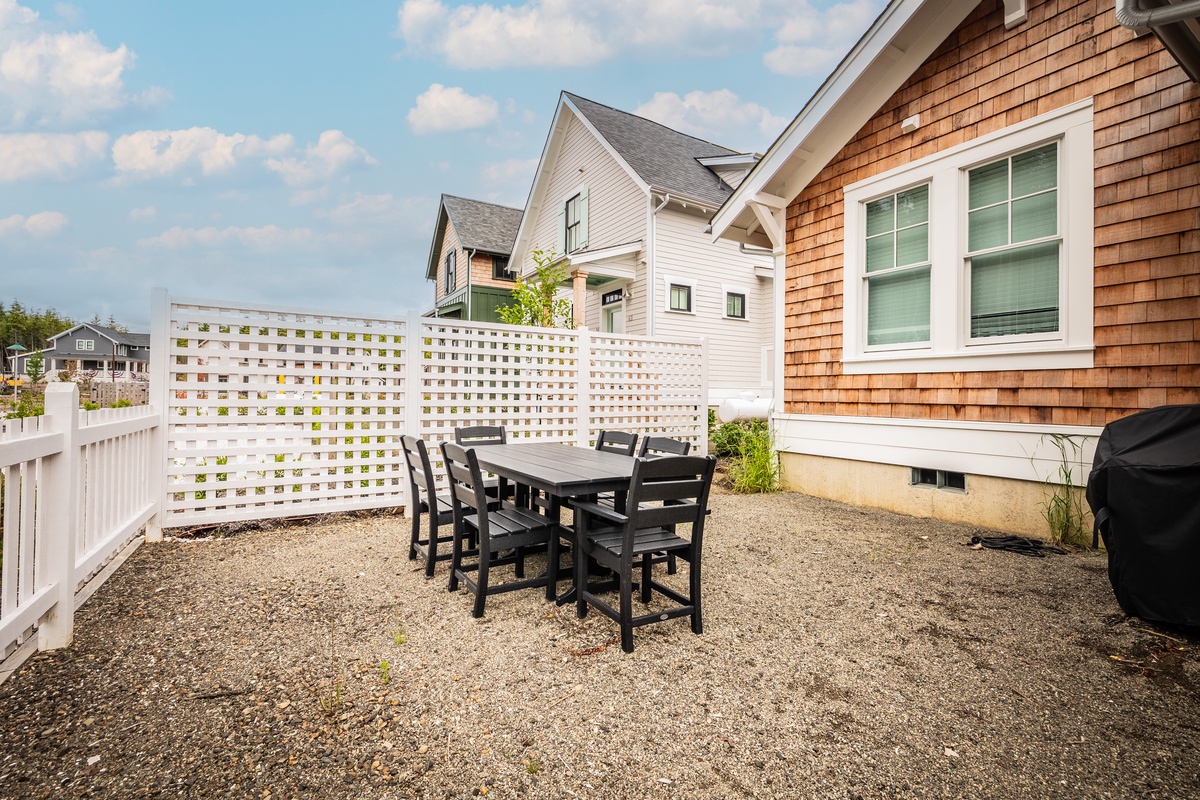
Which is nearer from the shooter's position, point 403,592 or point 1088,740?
point 1088,740

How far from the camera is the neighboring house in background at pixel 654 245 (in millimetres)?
12070

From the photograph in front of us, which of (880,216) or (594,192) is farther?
(594,192)

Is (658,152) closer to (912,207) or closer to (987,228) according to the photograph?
(912,207)

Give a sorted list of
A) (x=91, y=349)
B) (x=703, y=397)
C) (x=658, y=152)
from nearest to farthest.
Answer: (x=703, y=397) < (x=658, y=152) < (x=91, y=349)

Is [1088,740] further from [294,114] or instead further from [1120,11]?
[294,114]

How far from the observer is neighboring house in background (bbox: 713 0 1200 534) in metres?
4.02

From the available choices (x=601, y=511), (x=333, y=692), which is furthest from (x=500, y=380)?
(x=333, y=692)

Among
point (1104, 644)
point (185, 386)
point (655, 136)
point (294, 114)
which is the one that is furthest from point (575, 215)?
point (294, 114)

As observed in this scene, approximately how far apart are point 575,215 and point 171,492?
1196 cm

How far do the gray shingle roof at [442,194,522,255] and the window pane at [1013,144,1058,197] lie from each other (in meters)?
16.3

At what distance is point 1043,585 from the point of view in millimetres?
3619

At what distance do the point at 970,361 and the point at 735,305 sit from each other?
857cm

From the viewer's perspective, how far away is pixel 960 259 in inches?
201

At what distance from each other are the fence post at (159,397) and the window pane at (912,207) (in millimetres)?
6932
